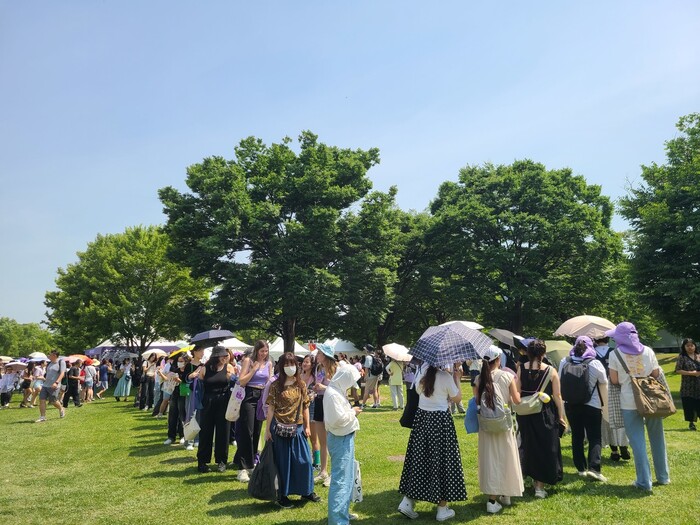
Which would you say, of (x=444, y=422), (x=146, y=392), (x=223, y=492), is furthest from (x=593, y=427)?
(x=146, y=392)

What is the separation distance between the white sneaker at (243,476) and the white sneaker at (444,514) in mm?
3135

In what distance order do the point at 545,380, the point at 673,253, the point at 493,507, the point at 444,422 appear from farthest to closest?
the point at 673,253
the point at 545,380
the point at 493,507
the point at 444,422

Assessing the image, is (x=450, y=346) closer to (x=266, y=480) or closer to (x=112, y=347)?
(x=266, y=480)

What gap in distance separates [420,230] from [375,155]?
20.6 ft

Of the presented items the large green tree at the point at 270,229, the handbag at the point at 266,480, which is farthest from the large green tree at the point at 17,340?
the handbag at the point at 266,480

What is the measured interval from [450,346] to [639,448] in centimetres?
308

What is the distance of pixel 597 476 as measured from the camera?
287 inches

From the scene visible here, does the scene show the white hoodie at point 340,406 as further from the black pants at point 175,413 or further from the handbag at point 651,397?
the black pants at point 175,413

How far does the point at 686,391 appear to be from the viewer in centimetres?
1193

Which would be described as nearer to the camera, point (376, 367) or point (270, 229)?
point (376, 367)

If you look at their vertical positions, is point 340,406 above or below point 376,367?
below

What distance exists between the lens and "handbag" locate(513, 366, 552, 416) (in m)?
6.50

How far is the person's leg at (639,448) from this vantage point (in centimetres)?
668

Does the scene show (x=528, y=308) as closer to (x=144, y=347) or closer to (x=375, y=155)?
(x=375, y=155)
